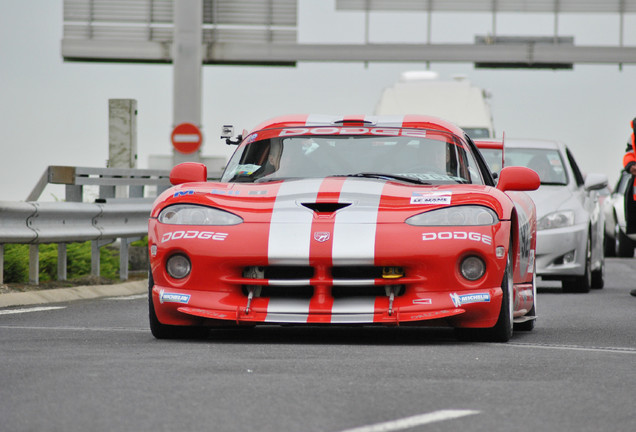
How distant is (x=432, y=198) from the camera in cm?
756

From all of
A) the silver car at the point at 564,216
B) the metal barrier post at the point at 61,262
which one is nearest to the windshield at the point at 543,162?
the silver car at the point at 564,216

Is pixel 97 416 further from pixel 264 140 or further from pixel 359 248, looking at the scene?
pixel 264 140

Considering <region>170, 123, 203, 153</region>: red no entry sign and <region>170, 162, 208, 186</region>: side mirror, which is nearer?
<region>170, 162, 208, 186</region>: side mirror

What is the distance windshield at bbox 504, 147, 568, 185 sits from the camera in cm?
1441

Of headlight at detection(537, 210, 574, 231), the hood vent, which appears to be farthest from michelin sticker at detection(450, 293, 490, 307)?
headlight at detection(537, 210, 574, 231)

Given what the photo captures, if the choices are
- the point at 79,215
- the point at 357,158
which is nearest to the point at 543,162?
the point at 79,215

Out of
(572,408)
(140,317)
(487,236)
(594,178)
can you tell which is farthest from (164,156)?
(572,408)

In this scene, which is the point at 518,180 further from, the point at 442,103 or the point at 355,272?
the point at 442,103

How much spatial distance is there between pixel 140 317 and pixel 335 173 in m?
1.95

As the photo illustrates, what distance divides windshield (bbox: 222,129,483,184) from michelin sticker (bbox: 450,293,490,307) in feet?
3.14

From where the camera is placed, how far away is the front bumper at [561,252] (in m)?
13.6

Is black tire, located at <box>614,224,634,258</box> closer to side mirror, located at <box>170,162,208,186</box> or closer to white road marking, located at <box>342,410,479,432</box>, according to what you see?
side mirror, located at <box>170,162,208,186</box>

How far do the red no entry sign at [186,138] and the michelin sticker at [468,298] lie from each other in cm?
1447

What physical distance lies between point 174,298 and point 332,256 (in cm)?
88
